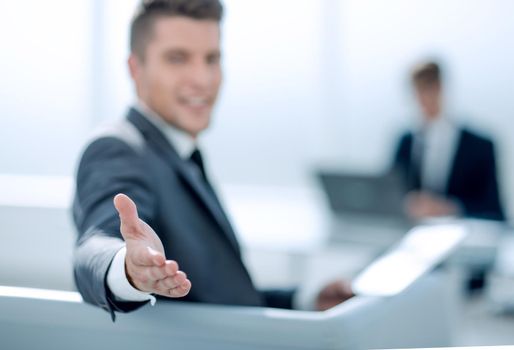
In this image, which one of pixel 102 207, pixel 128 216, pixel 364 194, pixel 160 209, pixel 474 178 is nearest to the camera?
pixel 128 216

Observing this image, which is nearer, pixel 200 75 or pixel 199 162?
pixel 200 75

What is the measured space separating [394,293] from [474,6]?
4.32m

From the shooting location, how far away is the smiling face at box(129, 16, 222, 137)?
148cm

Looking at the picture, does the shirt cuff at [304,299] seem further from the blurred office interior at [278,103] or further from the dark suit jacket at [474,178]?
the blurred office interior at [278,103]

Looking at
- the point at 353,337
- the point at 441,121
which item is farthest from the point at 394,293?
the point at 441,121

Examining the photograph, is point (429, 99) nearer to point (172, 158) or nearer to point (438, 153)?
point (438, 153)

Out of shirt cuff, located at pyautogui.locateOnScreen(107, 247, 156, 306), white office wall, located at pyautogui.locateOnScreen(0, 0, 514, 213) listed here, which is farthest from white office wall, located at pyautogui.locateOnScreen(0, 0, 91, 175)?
shirt cuff, located at pyautogui.locateOnScreen(107, 247, 156, 306)

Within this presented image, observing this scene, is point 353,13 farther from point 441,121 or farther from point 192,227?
point 192,227

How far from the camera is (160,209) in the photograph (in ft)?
4.61

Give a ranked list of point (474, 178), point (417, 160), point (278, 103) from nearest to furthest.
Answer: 1. point (474, 178)
2. point (417, 160)
3. point (278, 103)

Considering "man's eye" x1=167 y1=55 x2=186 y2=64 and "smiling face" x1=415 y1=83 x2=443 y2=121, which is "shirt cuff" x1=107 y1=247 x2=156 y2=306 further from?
"smiling face" x1=415 y1=83 x2=443 y2=121

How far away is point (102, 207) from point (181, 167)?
236mm

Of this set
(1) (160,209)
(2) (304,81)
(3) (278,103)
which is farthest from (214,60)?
(2) (304,81)

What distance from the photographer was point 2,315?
133 centimetres
